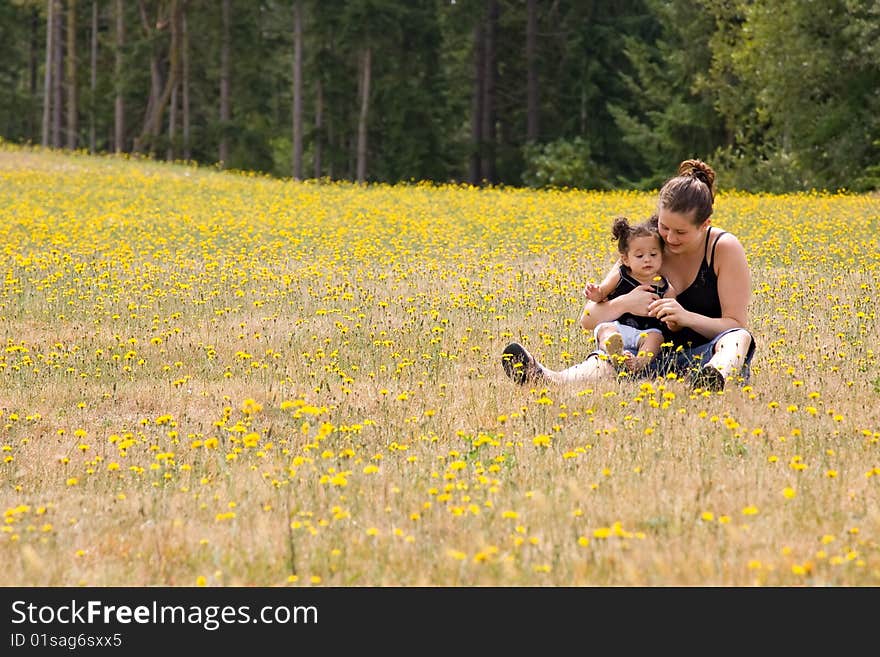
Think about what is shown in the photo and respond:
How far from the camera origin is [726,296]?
655cm

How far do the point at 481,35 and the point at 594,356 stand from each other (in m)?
31.8

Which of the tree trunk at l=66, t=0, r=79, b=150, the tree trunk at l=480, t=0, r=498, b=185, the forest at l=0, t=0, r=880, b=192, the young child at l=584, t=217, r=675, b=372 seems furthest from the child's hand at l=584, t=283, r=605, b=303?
the tree trunk at l=66, t=0, r=79, b=150

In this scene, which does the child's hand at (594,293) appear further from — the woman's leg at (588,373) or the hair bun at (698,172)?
the hair bun at (698,172)

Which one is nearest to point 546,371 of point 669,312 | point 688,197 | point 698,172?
point 669,312

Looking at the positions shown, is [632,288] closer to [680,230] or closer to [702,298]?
[702,298]

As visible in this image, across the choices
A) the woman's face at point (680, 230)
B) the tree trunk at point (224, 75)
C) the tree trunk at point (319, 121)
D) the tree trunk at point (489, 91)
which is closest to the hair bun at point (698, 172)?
the woman's face at point (680, 230)

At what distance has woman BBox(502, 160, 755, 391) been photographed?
6.28 metres

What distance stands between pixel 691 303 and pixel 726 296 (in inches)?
9.0

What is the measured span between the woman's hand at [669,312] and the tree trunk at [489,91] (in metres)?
30.5

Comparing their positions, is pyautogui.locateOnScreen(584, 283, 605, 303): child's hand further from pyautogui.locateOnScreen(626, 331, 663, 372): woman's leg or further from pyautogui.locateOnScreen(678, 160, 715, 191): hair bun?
pyautogui.locateOnScreen(678, 160, 715, 191): hair bun

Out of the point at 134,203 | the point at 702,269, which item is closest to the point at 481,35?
the point at 134,203

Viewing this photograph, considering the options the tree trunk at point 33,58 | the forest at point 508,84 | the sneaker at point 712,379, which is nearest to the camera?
the sneaker at point 712,379

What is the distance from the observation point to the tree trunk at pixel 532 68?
35.4m
